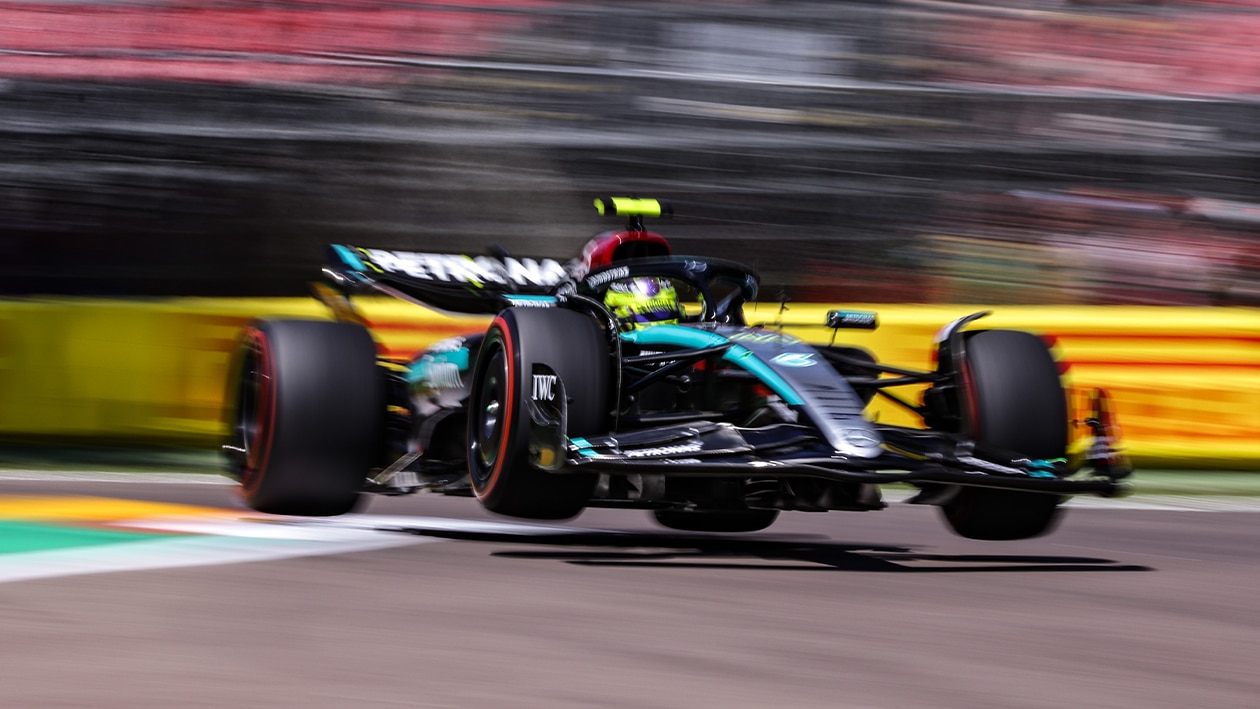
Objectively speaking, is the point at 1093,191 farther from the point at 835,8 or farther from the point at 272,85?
the point at 272,85

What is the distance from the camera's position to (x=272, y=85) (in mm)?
14000

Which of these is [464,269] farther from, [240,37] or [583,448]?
[240,37]

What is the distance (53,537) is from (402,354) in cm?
433

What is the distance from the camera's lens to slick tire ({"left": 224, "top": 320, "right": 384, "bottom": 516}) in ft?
23.9

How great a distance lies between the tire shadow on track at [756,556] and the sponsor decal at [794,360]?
0.72 metres

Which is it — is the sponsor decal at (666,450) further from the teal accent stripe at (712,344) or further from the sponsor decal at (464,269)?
the sponsor decal at (464,269)

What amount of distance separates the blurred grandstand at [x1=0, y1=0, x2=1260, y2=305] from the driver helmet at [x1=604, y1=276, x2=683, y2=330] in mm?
6077

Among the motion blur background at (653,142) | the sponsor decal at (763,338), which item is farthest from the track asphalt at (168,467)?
the sponsor decal at (763,338)

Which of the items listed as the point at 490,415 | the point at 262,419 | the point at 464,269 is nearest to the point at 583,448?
the point at 490,415

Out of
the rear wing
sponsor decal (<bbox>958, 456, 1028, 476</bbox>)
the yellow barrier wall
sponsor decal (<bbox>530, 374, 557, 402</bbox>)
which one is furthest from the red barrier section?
sponsor decal (<bbox>958, 456, 1028, 476</bbox>)

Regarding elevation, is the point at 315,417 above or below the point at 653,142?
below

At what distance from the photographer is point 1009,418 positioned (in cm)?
679

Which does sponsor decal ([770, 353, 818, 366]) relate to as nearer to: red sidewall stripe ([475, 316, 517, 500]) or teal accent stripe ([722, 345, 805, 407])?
teal accent stripe ([722, 345, 805, 407])

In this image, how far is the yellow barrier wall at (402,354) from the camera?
1055cm
